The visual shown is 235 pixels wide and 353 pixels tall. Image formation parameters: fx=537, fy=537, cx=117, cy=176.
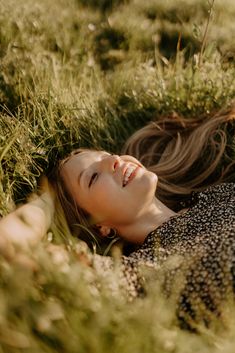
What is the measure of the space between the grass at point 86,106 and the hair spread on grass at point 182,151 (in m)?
0.14

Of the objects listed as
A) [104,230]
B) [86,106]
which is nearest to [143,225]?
[104,230]

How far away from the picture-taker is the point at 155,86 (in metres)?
4.96

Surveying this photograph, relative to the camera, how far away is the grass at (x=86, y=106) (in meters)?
1.77

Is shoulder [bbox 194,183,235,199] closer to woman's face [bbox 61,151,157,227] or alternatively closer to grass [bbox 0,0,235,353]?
woman's face [bbox 61,151,157,227]

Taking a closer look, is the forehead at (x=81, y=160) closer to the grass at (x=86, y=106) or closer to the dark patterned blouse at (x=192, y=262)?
the grass at (x=86, y=106)

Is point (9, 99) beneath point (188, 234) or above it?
above

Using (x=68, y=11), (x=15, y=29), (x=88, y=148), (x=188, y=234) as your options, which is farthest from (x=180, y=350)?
(x=68, y=11)

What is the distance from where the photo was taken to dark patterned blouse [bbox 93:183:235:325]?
256cm

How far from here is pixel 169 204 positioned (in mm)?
4359

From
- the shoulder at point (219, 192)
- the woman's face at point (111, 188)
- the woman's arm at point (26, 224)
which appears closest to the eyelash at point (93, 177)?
the woman's face at point (111, 188)

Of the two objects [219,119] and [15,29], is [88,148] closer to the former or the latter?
[219,119]

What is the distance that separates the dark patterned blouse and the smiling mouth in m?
0.38

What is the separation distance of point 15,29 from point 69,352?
4.67m

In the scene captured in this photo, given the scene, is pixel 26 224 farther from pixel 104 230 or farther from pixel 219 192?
pixel 219 192
